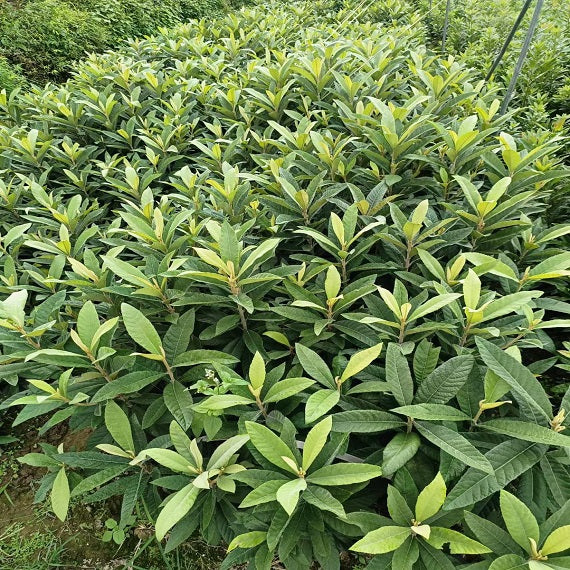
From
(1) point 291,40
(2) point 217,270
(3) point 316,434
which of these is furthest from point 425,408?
(1) point 291,40

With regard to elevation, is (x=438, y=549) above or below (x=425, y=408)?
below

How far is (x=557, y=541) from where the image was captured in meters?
0.90

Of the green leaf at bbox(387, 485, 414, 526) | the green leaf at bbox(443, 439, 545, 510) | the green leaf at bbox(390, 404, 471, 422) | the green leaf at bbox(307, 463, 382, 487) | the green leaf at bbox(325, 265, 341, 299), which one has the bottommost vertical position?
the green leaf at bbox(387, 485, 414, 526)

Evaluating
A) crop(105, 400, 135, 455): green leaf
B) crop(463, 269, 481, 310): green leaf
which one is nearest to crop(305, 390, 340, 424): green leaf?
crop(463, 269, 481, 310): green leaf

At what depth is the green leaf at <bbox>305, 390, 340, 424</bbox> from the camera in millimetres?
1120

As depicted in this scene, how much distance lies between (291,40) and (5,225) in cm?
308

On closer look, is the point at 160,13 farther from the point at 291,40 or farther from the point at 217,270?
the point at 217,270

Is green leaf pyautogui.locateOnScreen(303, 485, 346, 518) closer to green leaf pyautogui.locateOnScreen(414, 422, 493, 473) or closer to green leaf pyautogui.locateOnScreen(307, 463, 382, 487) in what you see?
green leaf pyautogui.locateOnScreen(307, 463, 382, 487)

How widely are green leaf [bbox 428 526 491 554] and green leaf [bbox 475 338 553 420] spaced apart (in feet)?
1.17

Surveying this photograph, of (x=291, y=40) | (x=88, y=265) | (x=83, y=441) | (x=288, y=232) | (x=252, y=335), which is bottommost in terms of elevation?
(x=83, y=441)

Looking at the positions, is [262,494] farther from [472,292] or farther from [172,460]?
[472,292]

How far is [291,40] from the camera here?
401cm

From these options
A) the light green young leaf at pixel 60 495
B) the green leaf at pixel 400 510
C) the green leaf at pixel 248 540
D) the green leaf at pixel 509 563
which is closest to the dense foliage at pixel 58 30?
the light green young leaf at pixel 60 495

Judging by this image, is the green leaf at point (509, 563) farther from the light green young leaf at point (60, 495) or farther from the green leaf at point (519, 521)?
the light green young leaf at point (60, 495)
